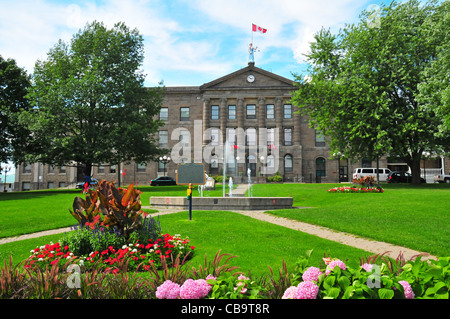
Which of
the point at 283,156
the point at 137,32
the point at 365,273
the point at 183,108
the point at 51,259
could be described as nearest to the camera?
the point at 365,273

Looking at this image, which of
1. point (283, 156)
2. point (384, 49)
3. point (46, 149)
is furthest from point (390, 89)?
point (46, 149)

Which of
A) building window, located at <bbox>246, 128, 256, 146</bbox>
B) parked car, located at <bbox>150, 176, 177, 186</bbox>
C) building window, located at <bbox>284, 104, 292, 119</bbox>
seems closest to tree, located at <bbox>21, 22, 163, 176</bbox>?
parked car, located at <bbox>150, 176, 177, 186</bbox>

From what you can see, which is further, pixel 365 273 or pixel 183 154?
pixel 183 154

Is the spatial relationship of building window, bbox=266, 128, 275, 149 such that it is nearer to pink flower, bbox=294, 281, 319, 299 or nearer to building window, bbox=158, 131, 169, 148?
building window, bbox=158, 131, 169, 148

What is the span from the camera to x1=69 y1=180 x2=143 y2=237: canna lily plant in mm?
6605

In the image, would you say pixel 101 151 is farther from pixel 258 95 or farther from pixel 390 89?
pixel 258 95

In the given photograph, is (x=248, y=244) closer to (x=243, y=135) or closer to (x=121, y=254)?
(x=121, y=254)

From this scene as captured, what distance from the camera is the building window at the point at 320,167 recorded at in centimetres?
5269

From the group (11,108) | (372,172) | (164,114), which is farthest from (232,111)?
→ (11,108)

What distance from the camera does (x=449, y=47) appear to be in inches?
917

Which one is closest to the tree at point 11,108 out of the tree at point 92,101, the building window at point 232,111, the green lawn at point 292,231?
the tree at point 92,101

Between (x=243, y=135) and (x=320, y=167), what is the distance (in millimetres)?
14036
